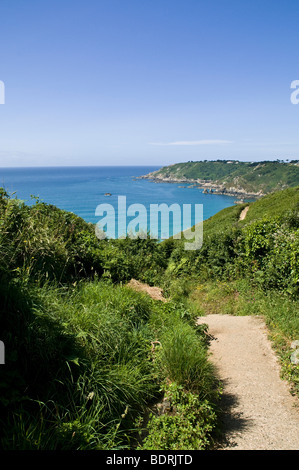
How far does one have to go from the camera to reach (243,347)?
5.70m

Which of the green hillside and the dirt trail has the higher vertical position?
the green hillside

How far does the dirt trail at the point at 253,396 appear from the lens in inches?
127

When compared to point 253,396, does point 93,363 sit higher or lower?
higher

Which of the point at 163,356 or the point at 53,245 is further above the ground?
the point at 53,245

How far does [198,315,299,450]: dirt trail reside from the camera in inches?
127


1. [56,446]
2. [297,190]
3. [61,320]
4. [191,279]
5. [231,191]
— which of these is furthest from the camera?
[231,191]

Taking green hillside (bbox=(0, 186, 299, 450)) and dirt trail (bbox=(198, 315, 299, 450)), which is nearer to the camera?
green hillside (bbox=(0, 186, 299, 450))

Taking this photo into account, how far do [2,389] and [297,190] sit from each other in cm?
5575

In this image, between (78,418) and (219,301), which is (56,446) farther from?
(219,301)

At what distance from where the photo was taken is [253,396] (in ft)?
13.4

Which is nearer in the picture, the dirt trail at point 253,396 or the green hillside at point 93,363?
the green hillside at point 93,363

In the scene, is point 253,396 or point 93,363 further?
point 253,396

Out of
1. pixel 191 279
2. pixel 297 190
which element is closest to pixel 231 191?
pixel 297 190

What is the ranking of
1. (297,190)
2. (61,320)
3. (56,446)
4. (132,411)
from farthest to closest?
(297,190)
(61,320)
(132,411)
(56,446)
